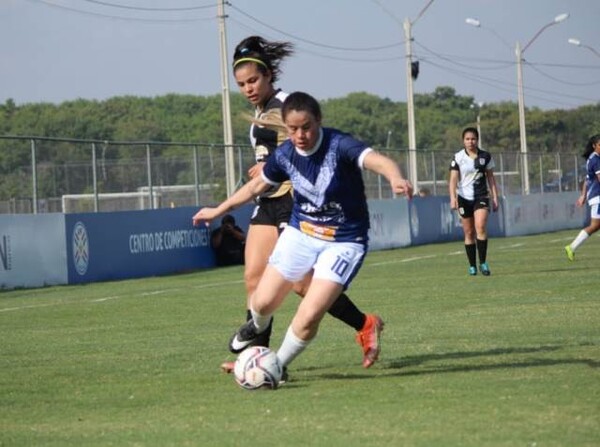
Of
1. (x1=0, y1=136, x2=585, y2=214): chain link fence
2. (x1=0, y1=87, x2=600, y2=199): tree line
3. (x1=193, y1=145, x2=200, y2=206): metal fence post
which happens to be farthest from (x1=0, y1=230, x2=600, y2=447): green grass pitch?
(x1=0, y1=87, x2=600, y2=199): tree line

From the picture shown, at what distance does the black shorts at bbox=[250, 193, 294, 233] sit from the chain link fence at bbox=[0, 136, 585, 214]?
1513 centimetres

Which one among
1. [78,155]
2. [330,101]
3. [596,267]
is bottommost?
[596,267]

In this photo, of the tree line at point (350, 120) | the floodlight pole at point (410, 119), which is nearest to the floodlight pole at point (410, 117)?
the floodlight pole at point (410, 119)

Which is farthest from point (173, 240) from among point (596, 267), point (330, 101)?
point (330, 101)

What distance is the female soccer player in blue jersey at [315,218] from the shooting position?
9.00 meters

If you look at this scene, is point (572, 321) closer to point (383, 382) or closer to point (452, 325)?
point (452, 325)

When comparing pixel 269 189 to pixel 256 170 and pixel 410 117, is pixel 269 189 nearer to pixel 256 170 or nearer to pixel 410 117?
pixel 256 170

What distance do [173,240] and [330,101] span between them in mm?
103427

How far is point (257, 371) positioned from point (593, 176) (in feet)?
51.4

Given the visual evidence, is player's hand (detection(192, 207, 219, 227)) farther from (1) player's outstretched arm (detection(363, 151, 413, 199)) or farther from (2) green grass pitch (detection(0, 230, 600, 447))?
(1) player's outstretched arm (detection(363, 151, 413, 199))

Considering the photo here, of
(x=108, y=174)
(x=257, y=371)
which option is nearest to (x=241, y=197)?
(x=257, y=371)

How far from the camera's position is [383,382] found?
9102mm

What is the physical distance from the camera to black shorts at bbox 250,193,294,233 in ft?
32.7

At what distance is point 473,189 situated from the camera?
21328 millimetres
